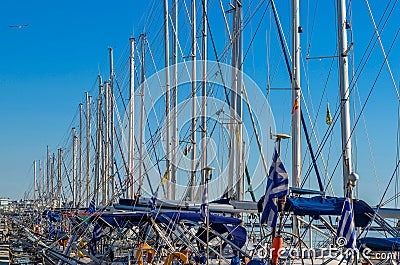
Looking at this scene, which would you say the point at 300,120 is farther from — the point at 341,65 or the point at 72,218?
the point at 72,218

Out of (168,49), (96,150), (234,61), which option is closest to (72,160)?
(96,150)

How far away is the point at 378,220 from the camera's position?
57.8 ft

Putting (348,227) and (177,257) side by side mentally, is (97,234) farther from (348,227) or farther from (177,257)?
(348,227)

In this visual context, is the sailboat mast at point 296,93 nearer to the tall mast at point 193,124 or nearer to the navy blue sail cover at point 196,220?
the navy blue sail cover at point 196,220

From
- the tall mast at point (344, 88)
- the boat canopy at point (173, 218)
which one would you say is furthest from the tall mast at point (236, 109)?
the tall mast at point (344, 88)

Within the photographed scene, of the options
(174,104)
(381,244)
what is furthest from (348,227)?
(174,104)

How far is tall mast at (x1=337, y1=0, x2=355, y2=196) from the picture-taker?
2114 centimetres

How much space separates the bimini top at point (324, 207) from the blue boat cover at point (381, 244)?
1428mm

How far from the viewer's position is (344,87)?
22250 millimetres

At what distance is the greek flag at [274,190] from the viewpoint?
16.0 metres

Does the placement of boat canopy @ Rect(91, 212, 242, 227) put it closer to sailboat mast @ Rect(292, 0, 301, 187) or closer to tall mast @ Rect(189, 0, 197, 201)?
sailboat mast @ Rect(292, 0, 301, 187)

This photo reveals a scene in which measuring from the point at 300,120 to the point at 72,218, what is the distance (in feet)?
91.9

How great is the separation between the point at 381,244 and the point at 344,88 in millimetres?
7321

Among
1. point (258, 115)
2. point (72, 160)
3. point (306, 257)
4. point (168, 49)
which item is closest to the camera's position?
point (306, 257)
